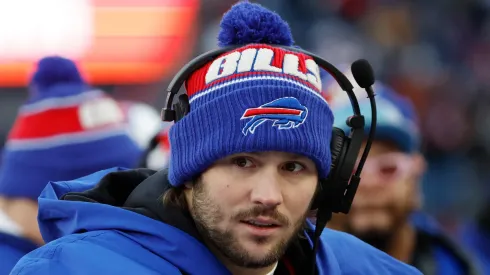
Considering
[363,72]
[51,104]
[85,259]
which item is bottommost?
[51,104]

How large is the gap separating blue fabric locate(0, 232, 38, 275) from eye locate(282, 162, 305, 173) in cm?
155

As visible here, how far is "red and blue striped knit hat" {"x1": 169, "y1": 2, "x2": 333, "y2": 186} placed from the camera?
8.01 ft

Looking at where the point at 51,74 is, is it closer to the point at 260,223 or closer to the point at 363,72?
the point at 363,72

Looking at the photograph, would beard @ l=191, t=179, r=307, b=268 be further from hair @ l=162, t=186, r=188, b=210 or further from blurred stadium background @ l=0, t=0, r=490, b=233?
blurred stadium background @ l=0, t=0, r=490, b=233

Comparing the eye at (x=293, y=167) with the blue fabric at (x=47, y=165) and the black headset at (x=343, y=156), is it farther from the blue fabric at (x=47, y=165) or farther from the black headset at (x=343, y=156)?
the blue fabric at (x=47, y=165)

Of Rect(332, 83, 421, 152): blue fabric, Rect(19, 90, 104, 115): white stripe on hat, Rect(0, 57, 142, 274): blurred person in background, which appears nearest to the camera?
Rect(0, 57, 142, 274): blurred person in background

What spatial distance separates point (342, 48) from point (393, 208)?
6.04 meters

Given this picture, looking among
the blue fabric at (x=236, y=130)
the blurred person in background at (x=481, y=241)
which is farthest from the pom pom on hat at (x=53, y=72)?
the blurred person in background at (x=481, y=241)

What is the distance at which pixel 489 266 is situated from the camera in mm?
5988

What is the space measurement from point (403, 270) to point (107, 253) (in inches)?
35.4

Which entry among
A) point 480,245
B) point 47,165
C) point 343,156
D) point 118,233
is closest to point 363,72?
point 343,156

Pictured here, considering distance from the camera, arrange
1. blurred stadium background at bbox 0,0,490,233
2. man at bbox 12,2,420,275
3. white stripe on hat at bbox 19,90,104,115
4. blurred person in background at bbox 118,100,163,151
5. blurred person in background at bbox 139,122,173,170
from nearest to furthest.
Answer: man at bbox 12,2,420,275 → blurred person in background at bbox 139,122,173,170 → white stripe on hat at bbox 19,90,104,115 → blurred person in background at bbox 118,100,163,151 → blurred stadium background at bbox 0,0,490,233

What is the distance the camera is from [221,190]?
8.02 feet

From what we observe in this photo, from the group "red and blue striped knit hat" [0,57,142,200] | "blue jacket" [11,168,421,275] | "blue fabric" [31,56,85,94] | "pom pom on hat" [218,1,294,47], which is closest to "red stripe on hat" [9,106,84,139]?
"red and blue striped knit hat" [0,57,142,200]
